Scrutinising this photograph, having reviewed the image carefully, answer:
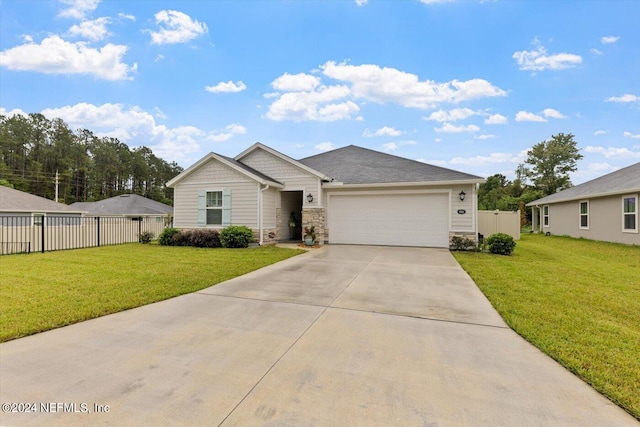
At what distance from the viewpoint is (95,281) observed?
5762 mm

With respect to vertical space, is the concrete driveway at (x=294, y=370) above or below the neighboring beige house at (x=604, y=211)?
below

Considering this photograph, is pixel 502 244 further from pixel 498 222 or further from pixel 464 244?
pixel 498 222

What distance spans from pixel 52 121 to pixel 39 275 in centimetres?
4690

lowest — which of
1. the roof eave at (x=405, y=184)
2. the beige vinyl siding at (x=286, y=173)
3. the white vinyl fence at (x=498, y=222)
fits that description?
the white vinyl fence at (x=498, y=222)

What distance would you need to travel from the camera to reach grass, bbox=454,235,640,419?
257 cm

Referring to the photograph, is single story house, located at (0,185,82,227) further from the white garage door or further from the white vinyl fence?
the white vinyl fence

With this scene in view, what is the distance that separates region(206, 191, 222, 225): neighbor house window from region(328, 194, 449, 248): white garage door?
16.1 ft

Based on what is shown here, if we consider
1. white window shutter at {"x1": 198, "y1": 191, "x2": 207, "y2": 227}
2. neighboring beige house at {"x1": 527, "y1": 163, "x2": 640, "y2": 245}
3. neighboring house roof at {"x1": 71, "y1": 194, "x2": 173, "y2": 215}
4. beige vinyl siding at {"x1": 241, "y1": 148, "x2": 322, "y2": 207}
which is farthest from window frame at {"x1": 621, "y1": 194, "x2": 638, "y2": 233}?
neighboring house roof at {"x1": 71, "y1": 194, "x2": 173, "y2": 215}

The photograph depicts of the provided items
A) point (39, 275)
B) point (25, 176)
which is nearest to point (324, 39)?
point (39, 275)

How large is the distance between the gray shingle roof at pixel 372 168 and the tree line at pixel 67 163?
3479cm

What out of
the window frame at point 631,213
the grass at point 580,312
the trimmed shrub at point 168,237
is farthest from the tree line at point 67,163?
the window frame at point 631,213

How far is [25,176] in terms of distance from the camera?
3528 centimetres

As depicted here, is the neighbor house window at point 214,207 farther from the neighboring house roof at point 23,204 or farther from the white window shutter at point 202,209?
the neighboring house roof at point 23,204

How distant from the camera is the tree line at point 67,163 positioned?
117 feet
